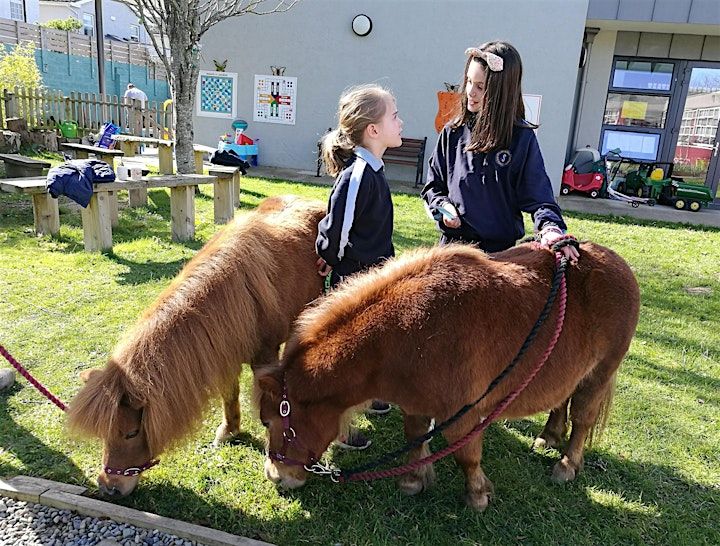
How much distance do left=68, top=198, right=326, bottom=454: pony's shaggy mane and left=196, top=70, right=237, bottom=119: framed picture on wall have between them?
435 inches

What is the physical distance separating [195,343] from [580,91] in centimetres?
1261

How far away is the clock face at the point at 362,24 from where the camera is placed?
39.9ft

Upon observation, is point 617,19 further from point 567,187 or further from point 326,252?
point 326,252

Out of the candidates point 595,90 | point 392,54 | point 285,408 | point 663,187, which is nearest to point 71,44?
point 392,54

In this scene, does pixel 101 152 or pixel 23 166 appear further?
pixel 101 152

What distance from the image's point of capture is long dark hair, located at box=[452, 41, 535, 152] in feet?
9.33

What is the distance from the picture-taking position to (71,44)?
21.2 metres

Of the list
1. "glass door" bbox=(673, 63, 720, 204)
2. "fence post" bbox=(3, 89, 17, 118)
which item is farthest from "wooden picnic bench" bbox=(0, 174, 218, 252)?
"glass door" bbox=(673, 63, 720, 204)

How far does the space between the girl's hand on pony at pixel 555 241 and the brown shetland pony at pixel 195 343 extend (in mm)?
1304

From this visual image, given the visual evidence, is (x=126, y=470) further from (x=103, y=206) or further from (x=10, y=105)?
(x=10, y=105)

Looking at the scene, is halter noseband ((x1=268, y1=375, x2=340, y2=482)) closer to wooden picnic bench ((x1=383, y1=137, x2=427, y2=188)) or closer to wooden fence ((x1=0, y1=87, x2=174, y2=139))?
wooden picnic bench ((x1=383, y1=137, x2=427, y2=188))

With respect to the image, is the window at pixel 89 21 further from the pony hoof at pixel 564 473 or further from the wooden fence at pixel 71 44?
the pony hoof at pixel 564 473

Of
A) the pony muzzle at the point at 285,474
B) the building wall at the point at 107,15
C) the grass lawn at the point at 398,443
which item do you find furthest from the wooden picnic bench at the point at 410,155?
the building wall at the point at 107,15

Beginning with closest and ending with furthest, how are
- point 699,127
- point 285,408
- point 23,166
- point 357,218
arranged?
point 285,408, point 357,218, point 23,166, point 699,127
